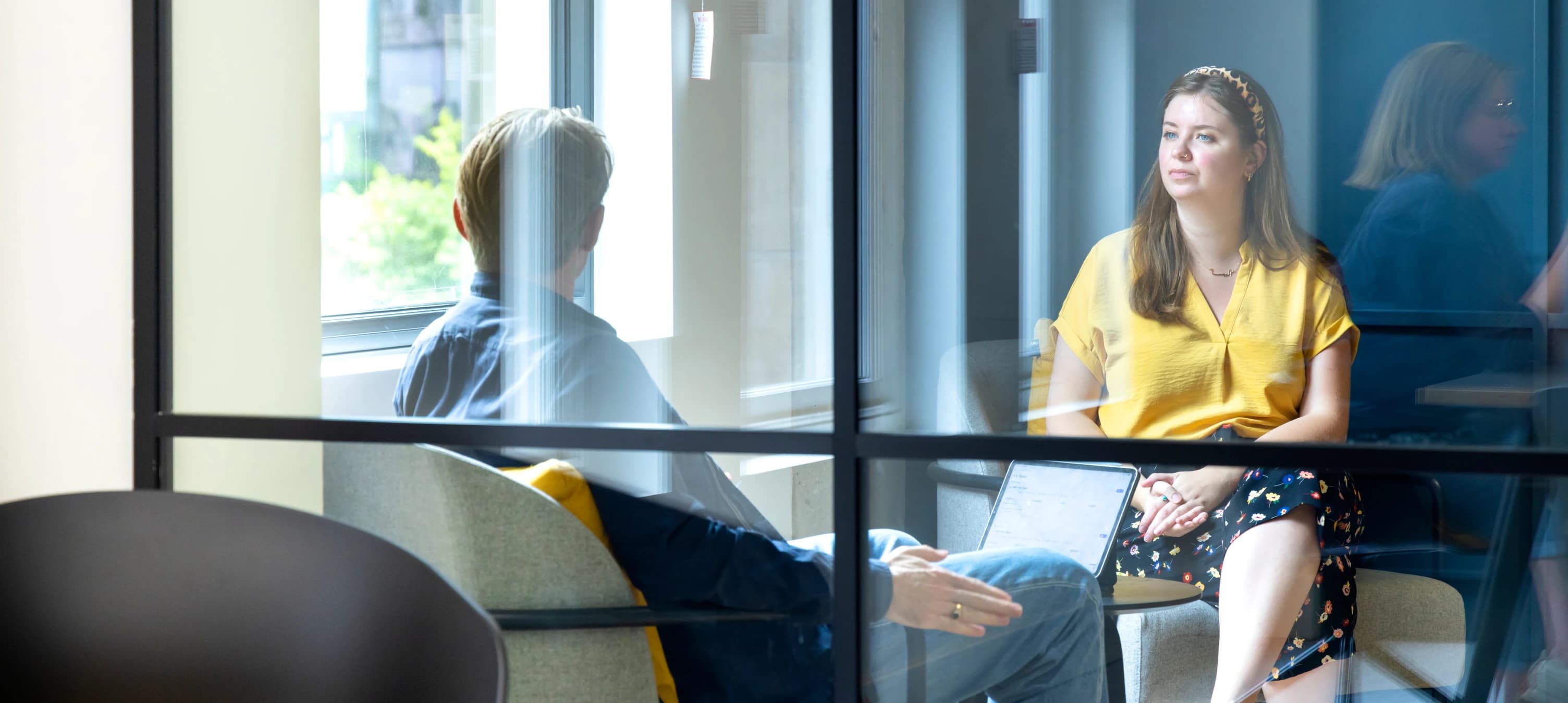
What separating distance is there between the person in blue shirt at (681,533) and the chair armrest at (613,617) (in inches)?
0.4

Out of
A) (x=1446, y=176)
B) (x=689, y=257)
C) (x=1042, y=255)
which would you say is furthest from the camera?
(x=689, y=257)

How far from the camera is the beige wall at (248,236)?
5.86 ft

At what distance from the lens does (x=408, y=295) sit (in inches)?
68.4

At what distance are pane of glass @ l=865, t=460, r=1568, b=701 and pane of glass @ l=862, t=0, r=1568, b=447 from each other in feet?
0.24

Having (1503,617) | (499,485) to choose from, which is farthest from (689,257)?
(1503,617)

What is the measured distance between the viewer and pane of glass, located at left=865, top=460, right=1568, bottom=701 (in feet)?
4.67

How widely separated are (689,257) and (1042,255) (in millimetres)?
448

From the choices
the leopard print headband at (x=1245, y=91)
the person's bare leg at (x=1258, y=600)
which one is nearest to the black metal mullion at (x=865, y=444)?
the person's bare leg at (x=1258, y=600)

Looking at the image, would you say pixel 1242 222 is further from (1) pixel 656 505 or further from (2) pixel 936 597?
(1) pixel 656 505

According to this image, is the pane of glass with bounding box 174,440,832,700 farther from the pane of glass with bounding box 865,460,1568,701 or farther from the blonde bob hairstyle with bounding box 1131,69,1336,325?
the blonde bob hairstyle with bounding box 1131,69,1336,325

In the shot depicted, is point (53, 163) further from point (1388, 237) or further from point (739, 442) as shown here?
point (1388, 237)

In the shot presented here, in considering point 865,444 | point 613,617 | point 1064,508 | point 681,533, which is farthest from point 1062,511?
point 613,617

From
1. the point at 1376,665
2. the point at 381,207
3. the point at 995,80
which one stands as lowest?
the point at 1376,665

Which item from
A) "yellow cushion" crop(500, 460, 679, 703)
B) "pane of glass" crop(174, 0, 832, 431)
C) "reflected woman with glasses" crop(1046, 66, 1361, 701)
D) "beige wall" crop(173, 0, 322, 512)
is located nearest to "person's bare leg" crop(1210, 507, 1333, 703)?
"reflected woman with glasses" crop(1046, 66, 1361, 701)
